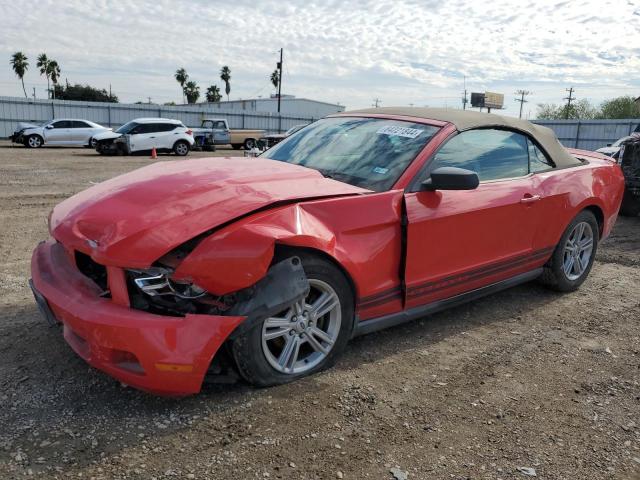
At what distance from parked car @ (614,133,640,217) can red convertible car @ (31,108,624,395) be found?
5.24m

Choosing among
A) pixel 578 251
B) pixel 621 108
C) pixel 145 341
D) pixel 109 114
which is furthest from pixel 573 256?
pixel 621 108

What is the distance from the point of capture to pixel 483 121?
400 centimetres

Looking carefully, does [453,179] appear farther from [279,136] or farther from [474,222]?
[279,136]

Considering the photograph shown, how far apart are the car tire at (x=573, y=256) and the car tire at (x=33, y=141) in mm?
23671

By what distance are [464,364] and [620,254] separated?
4.07 meters

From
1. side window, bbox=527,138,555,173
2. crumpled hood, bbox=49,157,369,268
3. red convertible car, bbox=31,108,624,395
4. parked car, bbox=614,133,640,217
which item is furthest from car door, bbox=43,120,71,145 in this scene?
side window, bbox=527,138,555,173

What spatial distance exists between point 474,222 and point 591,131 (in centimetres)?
3202

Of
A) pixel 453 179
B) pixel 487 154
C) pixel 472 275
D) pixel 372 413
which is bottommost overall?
pixel 372 413

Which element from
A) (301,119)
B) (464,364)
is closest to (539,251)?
(464,364)

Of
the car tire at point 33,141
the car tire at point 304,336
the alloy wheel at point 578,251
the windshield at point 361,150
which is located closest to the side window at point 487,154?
the windshield at point 361,150

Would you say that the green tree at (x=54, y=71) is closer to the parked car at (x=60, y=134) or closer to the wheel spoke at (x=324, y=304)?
the parked car at (x=60, y=134)

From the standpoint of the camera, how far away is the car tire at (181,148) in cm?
2198

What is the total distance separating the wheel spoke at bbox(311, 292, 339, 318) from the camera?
2.96m

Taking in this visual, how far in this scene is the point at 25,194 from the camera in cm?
931
